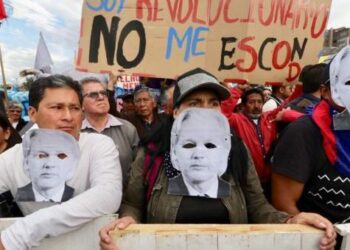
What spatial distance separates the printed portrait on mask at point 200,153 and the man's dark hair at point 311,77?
115cm

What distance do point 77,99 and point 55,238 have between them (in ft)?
1.98

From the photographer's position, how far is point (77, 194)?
167 cm

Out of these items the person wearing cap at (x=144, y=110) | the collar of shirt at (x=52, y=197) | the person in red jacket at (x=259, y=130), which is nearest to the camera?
the collar of shirt at (x=52, y=197)

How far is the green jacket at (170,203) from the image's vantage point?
1744mm

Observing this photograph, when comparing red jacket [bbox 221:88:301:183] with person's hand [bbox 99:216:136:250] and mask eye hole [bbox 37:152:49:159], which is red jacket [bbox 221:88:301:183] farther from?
mask eye hole [bbox 37:152:49:159]

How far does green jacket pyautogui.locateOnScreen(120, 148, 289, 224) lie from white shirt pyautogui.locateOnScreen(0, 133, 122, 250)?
0.55 feet

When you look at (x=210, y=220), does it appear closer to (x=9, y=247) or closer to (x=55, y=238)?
(x=55, y=238)

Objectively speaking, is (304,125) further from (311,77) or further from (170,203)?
(311,77)

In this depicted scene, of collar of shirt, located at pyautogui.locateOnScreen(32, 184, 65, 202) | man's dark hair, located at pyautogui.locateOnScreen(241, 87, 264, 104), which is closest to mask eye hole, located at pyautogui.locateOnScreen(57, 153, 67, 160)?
collar of shirt, located at pyautogui.locateOnScreen(32, 184, 65, 202)

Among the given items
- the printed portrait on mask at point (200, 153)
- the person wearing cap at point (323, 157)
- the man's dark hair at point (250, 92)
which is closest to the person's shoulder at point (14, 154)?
the printed portrait on mask at point (200, 153)

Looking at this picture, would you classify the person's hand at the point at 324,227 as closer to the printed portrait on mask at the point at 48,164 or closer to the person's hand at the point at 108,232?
the person's hand at the point at 108,232

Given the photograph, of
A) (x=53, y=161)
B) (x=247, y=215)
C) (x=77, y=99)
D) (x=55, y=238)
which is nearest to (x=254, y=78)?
(x=247, y=215)

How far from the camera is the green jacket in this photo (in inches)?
68.7

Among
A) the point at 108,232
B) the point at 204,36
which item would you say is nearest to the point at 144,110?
the point at 204,36
